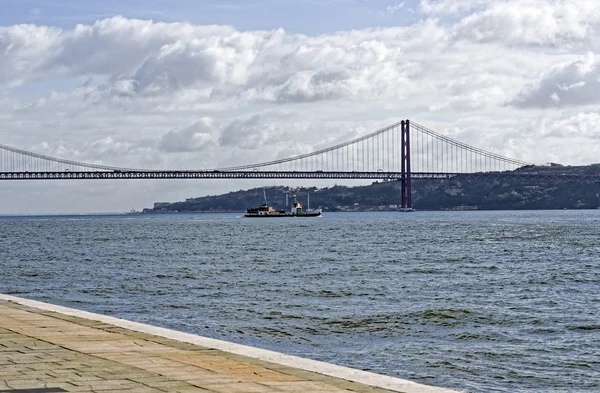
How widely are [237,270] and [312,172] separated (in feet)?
272

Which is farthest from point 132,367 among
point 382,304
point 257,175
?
point 257,175

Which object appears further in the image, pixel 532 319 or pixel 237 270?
pixel 237 270

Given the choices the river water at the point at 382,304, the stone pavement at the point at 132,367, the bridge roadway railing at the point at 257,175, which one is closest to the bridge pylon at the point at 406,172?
the bridge roadway railing at the point at 257,175

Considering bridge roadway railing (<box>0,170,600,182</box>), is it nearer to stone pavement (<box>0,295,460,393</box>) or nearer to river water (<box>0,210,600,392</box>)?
river water (<box>0,210,600,392</box>)

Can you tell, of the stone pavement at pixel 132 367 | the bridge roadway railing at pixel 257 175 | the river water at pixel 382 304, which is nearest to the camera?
the stone pavement at pixel 132 367

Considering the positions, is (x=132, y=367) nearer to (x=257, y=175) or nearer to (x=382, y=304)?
(x=382, y=304)

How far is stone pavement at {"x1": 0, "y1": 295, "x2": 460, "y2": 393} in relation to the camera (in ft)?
21.3

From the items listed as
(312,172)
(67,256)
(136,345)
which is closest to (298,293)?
(136,345)

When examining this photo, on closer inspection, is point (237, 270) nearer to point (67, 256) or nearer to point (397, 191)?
point (67, 256)

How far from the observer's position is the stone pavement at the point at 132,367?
6500 mm

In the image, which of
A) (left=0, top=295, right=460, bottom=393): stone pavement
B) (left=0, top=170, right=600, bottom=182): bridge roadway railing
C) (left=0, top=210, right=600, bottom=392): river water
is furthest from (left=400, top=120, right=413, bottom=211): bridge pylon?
(left=0, top=295, right=460, bottom=393): stone pavement

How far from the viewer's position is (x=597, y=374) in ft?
36.9

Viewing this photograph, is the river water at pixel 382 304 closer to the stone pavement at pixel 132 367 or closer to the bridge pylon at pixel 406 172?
the stone pavement at pixel 132 367

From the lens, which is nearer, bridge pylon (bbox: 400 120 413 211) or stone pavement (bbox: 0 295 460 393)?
stone pavement (bbox: 0 295 460 393)
